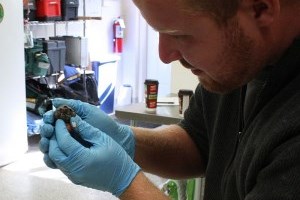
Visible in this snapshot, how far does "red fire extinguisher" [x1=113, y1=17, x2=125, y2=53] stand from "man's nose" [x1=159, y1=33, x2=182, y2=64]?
4.14 metres

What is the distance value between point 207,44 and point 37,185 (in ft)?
7.65

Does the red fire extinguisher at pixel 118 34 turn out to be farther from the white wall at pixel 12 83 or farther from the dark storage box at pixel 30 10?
the white wall at pixel 12 83

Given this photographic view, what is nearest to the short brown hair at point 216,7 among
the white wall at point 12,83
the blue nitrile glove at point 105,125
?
the blue nitrile glove at point 105,125

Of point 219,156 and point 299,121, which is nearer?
point 299,121

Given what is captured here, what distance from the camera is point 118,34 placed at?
16.7 ft

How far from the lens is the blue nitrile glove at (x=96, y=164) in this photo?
98 cm

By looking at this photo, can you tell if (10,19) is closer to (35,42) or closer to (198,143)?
(35,42)

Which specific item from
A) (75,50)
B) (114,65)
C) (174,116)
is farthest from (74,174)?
(114,65)

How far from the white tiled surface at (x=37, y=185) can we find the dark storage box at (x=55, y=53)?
0.99 m

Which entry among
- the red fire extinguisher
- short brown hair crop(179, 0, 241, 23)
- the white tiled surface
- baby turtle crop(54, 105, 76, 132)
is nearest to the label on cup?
baby turtle crop(54, 105, 76, 132)

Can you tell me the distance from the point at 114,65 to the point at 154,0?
13.4 feet

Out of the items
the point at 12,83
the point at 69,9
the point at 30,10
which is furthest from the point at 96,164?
the point at 69,9

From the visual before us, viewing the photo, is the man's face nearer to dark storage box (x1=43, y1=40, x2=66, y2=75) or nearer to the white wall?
the white wall

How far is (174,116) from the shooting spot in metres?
1.91
